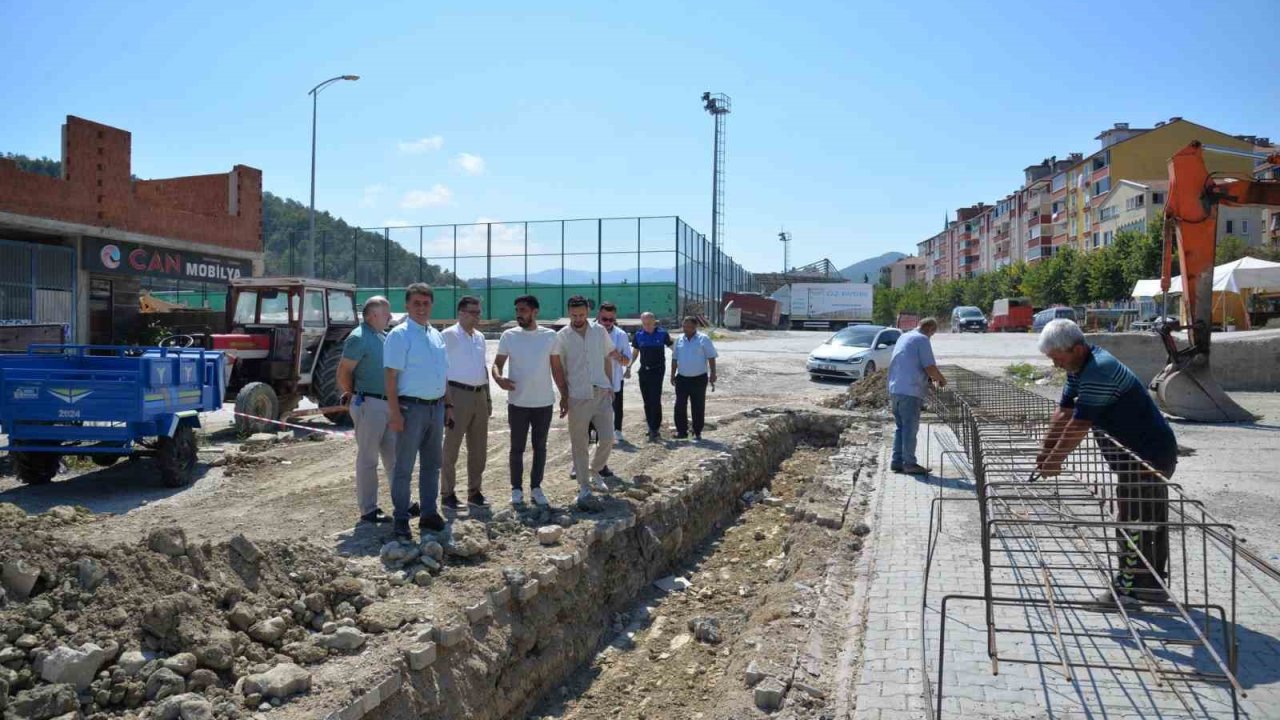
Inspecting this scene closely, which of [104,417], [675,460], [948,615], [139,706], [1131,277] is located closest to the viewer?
[139,706]

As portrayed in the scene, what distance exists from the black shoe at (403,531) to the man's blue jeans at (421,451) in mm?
34

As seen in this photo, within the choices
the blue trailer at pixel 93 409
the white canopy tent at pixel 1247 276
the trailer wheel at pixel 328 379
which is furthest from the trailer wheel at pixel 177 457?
the white canopy tent at pixel 1247 276

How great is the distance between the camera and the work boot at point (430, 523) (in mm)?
6250

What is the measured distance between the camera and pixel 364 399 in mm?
6512

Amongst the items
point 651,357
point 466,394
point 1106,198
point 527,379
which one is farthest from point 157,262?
point 1106,198

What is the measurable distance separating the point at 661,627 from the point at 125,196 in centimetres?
1813

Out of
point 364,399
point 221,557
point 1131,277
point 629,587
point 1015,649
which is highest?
point 1131,277

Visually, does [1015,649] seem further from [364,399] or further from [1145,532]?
[364,399]

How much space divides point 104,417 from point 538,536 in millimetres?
4681

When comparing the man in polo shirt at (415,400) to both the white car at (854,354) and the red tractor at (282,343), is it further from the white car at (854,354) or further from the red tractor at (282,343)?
the white car at (854,354)

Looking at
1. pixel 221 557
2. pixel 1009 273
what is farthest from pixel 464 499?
pixel 1009 273

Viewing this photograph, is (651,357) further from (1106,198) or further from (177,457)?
(1106,198)

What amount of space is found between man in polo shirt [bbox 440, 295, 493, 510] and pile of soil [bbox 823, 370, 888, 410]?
1088cm

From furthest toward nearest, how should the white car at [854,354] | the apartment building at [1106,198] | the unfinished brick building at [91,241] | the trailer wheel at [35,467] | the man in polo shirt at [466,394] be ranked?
1. the apartment building at [1106,198]
2. the white car at [854,354]
3. the unfinished brick building at [91,241]
4. the trailer wheel at [35,467]
5. the man in polo shirt at [466,394]
